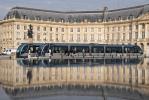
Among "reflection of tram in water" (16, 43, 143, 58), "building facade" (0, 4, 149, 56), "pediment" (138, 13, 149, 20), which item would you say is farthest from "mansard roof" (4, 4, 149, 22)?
"reflection of tram in water" (16, 43, 143, 58)

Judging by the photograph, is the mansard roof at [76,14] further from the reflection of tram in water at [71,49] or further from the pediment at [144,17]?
the reflection of tram in water at [71,49]

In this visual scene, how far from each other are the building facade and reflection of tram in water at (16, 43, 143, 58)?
30148 mm

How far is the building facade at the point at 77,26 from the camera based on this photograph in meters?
117

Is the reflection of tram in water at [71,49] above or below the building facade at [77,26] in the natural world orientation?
below

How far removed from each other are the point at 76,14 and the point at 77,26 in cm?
440

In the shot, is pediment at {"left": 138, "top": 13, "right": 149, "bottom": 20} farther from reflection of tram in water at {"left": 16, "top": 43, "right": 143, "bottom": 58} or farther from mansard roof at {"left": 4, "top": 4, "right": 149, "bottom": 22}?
reflection of tram in water at {"left": 16, "top": 43, "right": 143, "bottom": 58}

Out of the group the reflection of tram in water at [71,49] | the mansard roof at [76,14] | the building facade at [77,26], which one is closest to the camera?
the reflection of tram in water at [71,49]

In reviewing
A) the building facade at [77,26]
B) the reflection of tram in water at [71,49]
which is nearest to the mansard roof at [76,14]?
the building facade at [77,26]

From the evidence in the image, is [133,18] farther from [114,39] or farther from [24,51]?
[24,51]

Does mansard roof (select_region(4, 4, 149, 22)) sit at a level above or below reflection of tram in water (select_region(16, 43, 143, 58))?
above

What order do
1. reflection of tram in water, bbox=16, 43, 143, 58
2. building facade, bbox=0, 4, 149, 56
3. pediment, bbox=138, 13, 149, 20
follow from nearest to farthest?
reflection of tram in water, bbox=16, 43, 143, 58, pediment, bbox=138, 13, 149, 20, building facade, bbox=0, 4, 149, 56

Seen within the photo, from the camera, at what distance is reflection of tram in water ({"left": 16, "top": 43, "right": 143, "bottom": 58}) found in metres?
69.4

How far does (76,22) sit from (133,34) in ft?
79.2

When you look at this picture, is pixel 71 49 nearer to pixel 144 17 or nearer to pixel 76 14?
pixel 144 17
